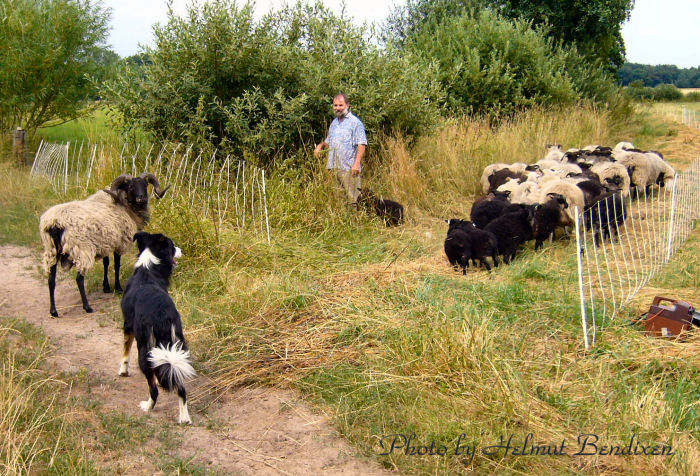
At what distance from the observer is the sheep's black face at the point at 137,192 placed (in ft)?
24.1

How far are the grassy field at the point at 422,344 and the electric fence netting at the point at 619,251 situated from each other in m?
0.18

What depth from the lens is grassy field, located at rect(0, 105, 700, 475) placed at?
3760mm

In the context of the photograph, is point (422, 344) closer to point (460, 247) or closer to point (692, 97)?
point (460, 247)

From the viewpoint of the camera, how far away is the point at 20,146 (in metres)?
14.7

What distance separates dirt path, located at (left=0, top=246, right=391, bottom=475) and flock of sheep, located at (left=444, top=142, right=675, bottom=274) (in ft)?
11.1

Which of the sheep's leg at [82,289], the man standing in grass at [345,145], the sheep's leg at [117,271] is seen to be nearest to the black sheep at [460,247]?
the man standing in grass at [345,145]

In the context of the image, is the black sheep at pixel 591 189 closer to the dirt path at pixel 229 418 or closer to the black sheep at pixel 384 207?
the black sheep at pixel 384 207

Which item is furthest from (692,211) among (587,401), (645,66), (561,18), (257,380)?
(645,66)

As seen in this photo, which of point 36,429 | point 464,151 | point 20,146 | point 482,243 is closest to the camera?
point 36,429

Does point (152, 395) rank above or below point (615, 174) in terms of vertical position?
below

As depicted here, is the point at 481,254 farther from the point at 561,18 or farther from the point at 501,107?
the point at 561,18

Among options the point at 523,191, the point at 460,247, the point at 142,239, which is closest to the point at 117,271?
the point at 142,239

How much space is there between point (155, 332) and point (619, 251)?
669 cm

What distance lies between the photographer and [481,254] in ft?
24.1
